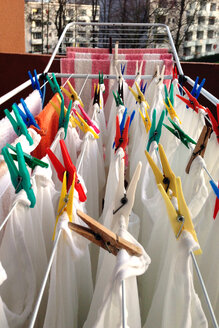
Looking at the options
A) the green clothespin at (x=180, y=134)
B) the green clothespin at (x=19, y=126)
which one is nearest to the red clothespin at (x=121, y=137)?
the green clothespin at (x=180, y=134)

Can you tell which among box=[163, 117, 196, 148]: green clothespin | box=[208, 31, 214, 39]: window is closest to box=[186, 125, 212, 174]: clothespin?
box=[163, 117, 196, 148]: green clothespin

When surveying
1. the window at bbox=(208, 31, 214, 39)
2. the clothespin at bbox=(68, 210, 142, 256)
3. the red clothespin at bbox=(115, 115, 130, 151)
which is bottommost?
the clothespin at bbox=(68, 210, 142, 256)

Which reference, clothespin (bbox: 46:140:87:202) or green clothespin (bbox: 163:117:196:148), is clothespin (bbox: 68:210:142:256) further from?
green clothespin (bbox: 163:117:196:148)

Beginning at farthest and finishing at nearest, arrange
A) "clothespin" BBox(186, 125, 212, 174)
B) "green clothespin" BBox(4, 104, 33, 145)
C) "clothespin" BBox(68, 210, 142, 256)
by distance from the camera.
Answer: "green clothespin" BBox(4, 104, 33, 145), "clothespin" BBox(186, 125, 212, 174), "clothespin" BBox(68, 210, 142, 256)

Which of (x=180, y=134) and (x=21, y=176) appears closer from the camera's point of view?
(x=21, y=176)

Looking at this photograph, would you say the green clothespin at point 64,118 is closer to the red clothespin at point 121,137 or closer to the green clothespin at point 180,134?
the red clothespin at point 121,137

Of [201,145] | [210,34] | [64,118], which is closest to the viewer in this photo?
[201,145]

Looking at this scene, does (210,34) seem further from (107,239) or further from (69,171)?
(107,239)

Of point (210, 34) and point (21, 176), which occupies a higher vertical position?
point (210, 34)

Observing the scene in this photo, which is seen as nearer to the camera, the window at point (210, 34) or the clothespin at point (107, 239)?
the clothespin at point (107, 239)

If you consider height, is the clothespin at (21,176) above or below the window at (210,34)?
below

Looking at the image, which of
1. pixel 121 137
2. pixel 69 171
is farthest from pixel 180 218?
A: pixel 121 137

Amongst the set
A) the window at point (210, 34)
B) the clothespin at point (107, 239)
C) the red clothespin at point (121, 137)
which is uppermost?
the window at point (210, 34)

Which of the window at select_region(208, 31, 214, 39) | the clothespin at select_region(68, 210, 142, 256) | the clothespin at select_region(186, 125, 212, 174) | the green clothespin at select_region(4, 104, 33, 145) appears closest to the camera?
the clothespin at select_region(68, 210, 142, 256)
